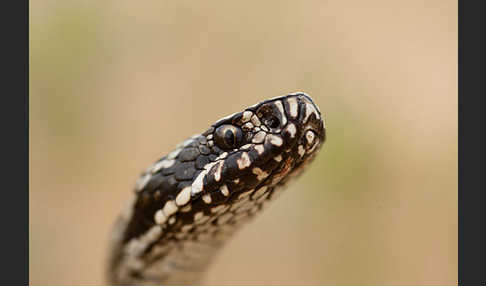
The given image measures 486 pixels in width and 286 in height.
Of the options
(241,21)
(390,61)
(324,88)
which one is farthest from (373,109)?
(241,21)

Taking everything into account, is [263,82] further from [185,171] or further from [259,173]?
[259,173]

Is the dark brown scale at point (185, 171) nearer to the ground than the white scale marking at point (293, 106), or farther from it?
nearer to the ground

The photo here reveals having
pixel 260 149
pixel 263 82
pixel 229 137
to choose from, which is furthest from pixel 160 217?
pixel 263 82

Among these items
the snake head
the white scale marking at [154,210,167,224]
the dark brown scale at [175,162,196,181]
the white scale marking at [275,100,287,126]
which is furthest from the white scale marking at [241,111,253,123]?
the white scale marking at [154,210,167,224]

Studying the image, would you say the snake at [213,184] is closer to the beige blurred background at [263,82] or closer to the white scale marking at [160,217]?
the white scale marking at [160,217]

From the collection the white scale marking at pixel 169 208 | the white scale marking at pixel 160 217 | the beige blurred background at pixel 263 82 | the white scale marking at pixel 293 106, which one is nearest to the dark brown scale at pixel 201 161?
the white scale marking at pixel 169 208

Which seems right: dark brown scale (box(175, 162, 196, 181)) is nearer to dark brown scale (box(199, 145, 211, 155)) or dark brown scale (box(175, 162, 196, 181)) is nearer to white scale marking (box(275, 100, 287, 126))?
dark brown scale (box(199, 145, 211, 155))

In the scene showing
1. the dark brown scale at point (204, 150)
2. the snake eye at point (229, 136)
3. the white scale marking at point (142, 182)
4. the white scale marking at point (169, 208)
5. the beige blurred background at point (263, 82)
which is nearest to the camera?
the snake eye at point (229, 136)
